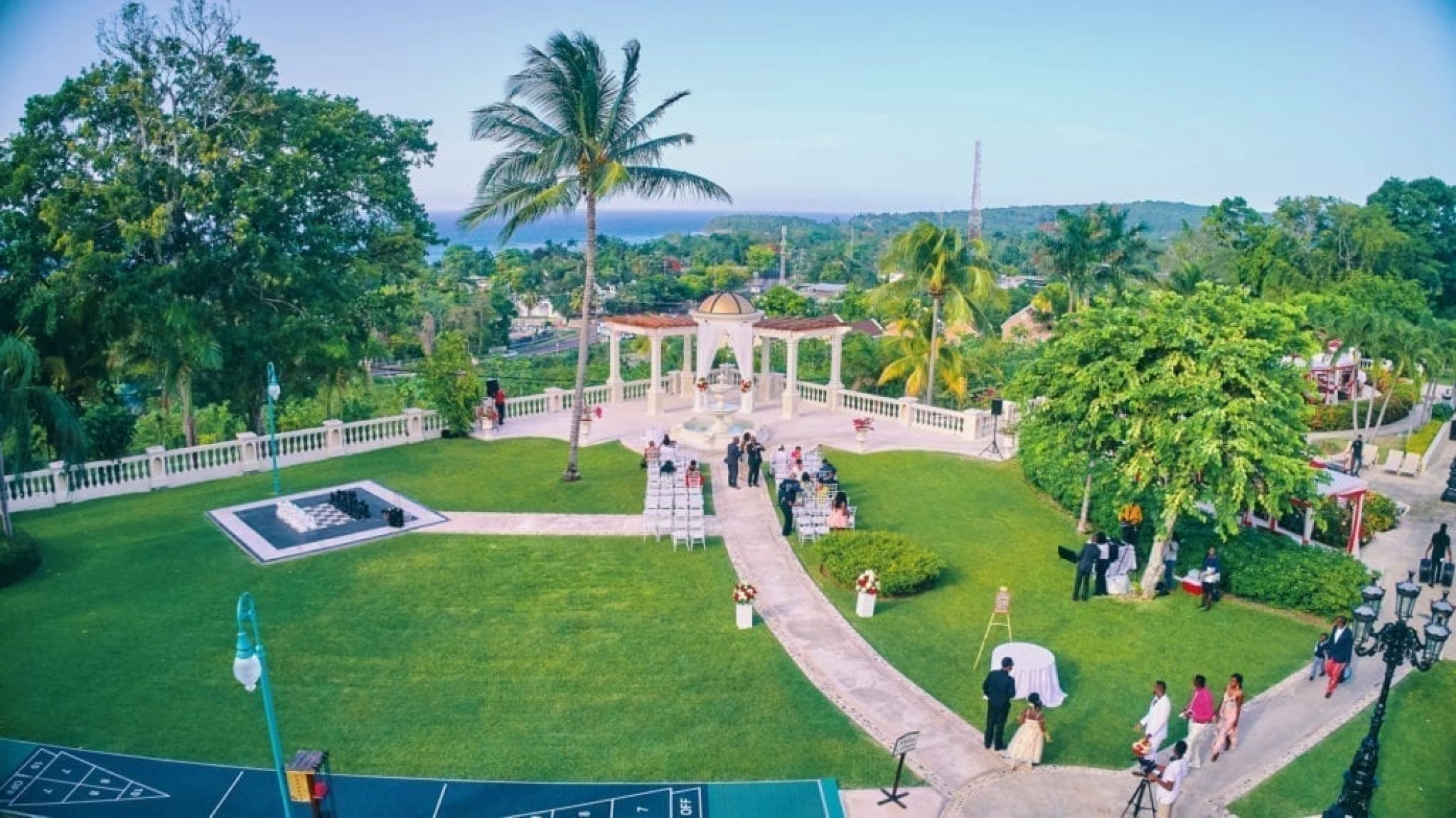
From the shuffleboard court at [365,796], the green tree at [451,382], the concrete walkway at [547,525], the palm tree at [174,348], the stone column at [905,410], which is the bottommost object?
the shuffleboard court at [365,796]

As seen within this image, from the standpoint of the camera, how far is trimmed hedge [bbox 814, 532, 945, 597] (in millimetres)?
18812

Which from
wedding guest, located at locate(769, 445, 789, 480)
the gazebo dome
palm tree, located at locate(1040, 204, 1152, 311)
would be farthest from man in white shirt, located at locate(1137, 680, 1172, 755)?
palm tree, located at locate(1040, 204, 1152, 311)

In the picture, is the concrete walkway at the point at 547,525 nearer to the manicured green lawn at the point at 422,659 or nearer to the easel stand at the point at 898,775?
the manicured green lawn at the point at 422,659

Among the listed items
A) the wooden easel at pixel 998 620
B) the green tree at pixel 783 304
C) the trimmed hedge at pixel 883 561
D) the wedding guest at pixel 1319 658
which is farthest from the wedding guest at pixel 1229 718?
the green tree at pixel 783 304

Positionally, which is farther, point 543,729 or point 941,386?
point 941,386

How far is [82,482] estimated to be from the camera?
23.8 metres

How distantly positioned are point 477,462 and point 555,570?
8.89 meters

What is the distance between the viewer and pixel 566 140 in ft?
77.9

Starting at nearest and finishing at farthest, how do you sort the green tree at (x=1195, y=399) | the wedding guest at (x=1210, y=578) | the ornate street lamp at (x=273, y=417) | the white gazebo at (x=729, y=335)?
the green tree at (x=1195, y=399)
the wedding guest at (x=1210, y=578)
the ornate street lamp at (x=273, y=417)
the white gazebo at (x=729, y=335)

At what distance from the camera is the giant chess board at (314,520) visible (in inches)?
818

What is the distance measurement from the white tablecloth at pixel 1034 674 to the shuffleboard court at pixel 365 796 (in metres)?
3.68

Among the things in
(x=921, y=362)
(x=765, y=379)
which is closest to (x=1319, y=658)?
(x=921, y=362)

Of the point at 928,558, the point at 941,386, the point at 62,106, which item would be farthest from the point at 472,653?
the point at 941,386

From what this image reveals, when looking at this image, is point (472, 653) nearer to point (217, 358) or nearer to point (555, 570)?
point (555, 570)
